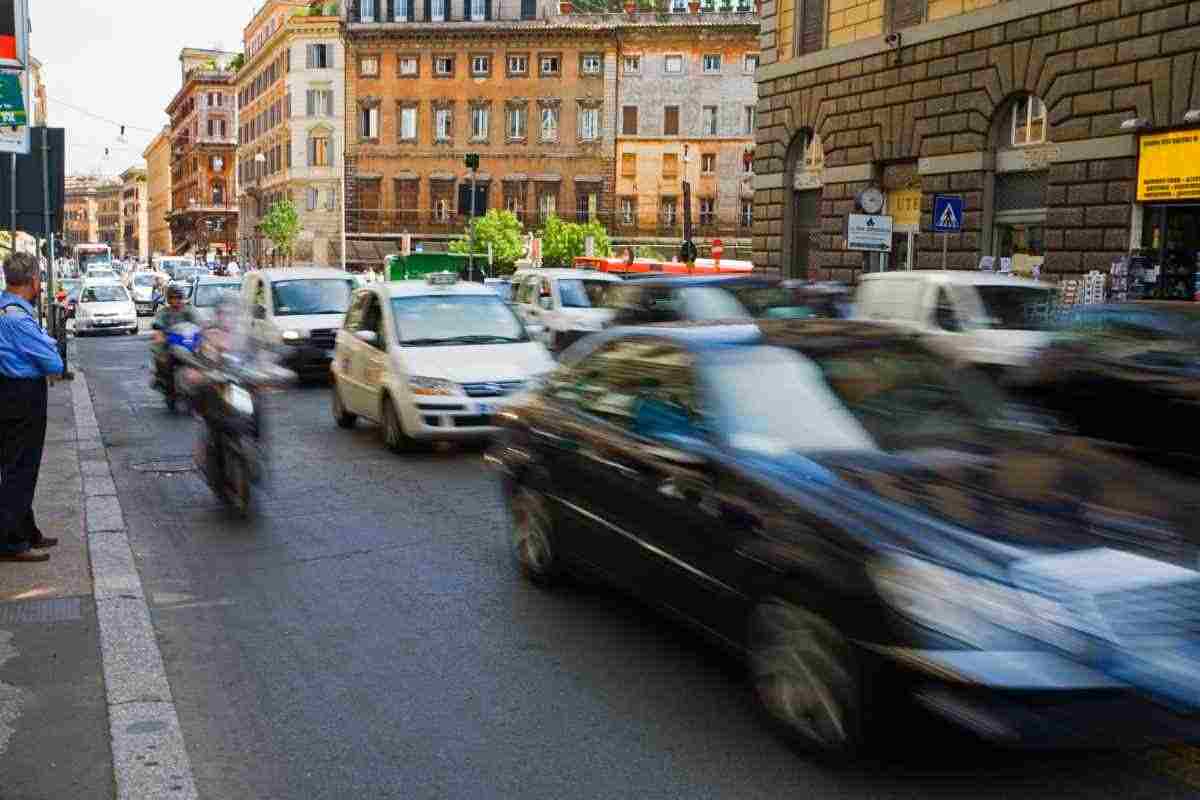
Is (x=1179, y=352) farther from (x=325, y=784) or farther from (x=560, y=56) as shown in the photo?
(x=560, y=56)

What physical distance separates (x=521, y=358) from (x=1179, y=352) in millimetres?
5985

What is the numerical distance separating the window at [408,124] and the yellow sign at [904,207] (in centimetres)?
5512

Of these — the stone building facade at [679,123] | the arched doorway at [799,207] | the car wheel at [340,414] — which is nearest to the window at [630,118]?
the stone building facade at [679,123]

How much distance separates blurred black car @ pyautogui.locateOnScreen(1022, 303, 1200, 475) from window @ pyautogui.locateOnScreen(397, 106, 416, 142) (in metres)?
70.8

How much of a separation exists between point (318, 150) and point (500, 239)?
57.9 feet

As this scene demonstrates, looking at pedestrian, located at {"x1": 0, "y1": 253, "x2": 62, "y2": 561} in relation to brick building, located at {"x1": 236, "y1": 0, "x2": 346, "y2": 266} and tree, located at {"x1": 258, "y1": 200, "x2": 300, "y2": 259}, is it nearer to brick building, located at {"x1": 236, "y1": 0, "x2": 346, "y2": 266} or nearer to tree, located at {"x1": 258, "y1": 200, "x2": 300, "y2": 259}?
tree, located at {"x1": 258, "y1": 200, "x2": 300, "y2": 259}

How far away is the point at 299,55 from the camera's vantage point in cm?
8188

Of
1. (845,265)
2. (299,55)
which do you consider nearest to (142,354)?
(845,265)

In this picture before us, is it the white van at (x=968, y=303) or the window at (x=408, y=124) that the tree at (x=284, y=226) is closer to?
the window at (x=408, y=124)

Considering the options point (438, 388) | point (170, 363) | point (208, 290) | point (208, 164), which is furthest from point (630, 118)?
point (438, 388)

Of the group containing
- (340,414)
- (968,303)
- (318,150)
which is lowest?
(340,414)

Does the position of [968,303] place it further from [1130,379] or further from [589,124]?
[589,124]

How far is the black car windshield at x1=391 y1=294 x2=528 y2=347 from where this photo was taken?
13.4 m

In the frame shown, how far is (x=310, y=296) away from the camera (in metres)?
21.1
